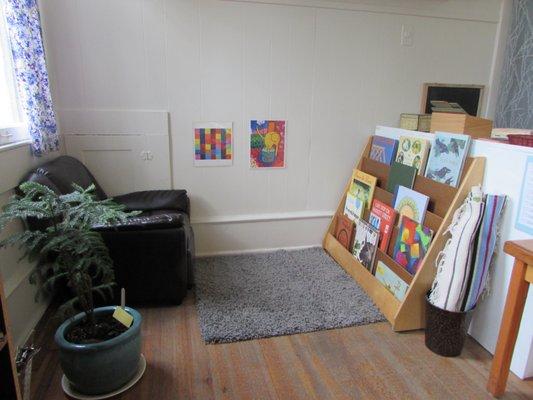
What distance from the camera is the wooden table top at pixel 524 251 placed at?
57.8 inches

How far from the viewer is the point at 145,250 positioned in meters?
2.11

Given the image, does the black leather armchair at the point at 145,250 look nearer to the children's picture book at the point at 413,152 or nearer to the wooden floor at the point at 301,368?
the wooden floor at the point at 301,368

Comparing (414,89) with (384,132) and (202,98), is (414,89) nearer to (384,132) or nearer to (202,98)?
(384,132)

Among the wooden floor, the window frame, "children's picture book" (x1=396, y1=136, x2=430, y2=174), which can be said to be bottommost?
the wooden floor

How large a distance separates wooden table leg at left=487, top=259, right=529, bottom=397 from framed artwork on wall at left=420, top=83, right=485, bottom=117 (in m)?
1.91

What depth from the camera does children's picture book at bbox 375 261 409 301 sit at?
215cm

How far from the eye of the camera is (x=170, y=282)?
2.20 metres

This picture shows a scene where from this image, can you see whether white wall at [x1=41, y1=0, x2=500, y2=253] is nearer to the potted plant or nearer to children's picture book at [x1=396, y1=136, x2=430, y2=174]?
children's picture book at [x1=396, y1=136, x2=430, y2=174]

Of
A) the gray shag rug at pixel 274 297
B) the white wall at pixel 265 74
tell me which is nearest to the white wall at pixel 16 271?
the white wall at pixel 265 74

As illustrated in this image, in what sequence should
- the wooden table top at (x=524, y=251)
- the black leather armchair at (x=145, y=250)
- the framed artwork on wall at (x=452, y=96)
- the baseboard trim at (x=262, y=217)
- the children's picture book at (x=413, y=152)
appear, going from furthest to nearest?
the framed artwork on wall at (x=452, y=96) < the baseboard trim at (x=262, y=217) < the children's picture book at (x=413, y=152) < the black leather armchair at (x=145, y=250) < the wooden table top at (x=524, y=251)

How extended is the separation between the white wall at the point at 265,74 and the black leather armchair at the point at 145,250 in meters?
0.67

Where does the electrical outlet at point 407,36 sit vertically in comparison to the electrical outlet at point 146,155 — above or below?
above

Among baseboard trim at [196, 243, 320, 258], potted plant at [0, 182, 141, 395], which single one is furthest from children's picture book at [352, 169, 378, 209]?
potted plant at [0, 182, 141, 395]

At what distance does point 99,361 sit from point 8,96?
1589 mm
